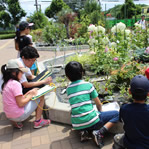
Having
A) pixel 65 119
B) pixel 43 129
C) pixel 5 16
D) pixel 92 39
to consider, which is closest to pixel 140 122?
pixel 65 119

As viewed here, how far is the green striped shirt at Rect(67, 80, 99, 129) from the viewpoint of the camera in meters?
2.06

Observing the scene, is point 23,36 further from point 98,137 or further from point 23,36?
point 98,137

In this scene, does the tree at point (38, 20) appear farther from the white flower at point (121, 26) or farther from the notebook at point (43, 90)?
the notebook at point (43, 90)

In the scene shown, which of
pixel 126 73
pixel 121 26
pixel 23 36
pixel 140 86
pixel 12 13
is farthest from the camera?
pixel 12 13

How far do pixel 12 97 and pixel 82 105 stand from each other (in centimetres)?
97

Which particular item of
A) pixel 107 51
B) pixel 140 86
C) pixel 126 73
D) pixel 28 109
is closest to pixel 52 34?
pixel 107 51

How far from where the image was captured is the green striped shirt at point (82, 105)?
206 cm

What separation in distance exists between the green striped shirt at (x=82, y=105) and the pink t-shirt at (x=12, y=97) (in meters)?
0.73

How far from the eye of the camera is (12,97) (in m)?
2.33

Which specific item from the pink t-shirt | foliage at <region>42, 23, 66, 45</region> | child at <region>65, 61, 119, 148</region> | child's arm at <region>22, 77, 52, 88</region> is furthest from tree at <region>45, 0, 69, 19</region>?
child at <region>65, 61, 119, 148</region>

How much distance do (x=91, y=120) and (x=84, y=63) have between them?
2.57 metres

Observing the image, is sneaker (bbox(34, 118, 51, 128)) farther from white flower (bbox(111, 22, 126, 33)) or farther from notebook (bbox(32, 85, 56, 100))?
white flower (bbox(111, 22, 126, 33))

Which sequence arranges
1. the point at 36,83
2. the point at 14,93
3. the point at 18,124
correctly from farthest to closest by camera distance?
the point at 36,83
the point at 18,124
the point at 14,93

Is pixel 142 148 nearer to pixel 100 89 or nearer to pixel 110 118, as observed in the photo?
pixel 110 118
